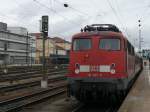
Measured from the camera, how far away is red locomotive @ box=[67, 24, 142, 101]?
587 inches

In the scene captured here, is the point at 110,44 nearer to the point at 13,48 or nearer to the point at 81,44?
the point at 81,44

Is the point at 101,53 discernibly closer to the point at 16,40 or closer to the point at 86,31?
the point at 86,31

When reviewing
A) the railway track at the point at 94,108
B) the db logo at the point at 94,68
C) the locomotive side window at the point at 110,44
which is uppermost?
the locomotive side window at the point at 110,44

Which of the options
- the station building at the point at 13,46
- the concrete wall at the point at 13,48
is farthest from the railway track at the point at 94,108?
the concrete wall at the point at 13,48

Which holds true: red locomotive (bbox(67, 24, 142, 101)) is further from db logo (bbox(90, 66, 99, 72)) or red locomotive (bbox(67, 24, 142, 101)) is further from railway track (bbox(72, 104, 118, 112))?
railway track (bbox(72, 104, 118, 112))

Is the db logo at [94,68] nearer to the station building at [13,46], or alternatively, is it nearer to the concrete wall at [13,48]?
the station building at [13,46]

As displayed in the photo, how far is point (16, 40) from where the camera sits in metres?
117

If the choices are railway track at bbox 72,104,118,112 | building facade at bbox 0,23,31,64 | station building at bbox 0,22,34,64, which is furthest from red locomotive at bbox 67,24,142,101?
building facade at bbox 0,23,31,64

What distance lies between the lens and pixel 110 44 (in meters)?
15.8

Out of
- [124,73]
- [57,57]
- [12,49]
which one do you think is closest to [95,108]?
[124,73]

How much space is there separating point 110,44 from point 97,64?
3.67ft

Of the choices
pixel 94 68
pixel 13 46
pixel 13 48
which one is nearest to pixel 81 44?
pixel 94 68

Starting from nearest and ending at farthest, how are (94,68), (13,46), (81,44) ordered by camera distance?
(94,68)
(81,44)
(13,46)

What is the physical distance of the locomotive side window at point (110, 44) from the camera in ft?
51.3
